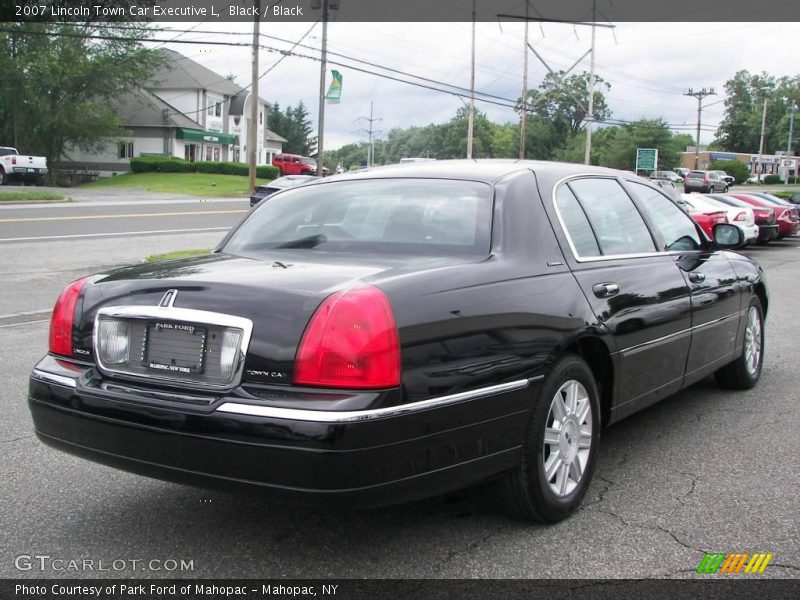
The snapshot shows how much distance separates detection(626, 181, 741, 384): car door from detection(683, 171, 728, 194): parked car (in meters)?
55.1

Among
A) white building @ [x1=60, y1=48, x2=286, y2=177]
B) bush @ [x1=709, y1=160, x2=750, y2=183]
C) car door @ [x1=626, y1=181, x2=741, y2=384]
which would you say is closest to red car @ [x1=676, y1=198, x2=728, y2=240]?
car door @ [x1=626, y1=181, x2=741, y2=384]

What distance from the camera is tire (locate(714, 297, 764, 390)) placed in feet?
19.7

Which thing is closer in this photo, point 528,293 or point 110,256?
point 528,293

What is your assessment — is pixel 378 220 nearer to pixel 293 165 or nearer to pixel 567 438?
pixel 567 438

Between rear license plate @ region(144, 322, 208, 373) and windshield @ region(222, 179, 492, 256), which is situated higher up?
windshield @ region(222, 179, 492, 256)

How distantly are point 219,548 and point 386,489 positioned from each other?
878mm

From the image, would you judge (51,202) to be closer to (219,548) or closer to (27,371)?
(27,371)

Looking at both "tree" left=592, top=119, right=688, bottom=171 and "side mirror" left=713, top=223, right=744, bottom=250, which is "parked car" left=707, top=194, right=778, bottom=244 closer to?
"side mirror" left=713, top=223, right=744, bottom=250

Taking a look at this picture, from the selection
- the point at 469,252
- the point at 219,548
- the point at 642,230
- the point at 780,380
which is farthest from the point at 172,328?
the point at 780,380

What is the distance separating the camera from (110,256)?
619 inches

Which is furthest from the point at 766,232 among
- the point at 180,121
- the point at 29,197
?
the point at 180,121

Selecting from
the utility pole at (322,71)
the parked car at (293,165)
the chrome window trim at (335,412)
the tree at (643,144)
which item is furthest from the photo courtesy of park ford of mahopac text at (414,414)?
the tree at (643,144)

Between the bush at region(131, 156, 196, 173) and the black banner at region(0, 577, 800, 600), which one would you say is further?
the bush at region(131, 156, 196, 173)

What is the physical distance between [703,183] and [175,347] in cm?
6019
